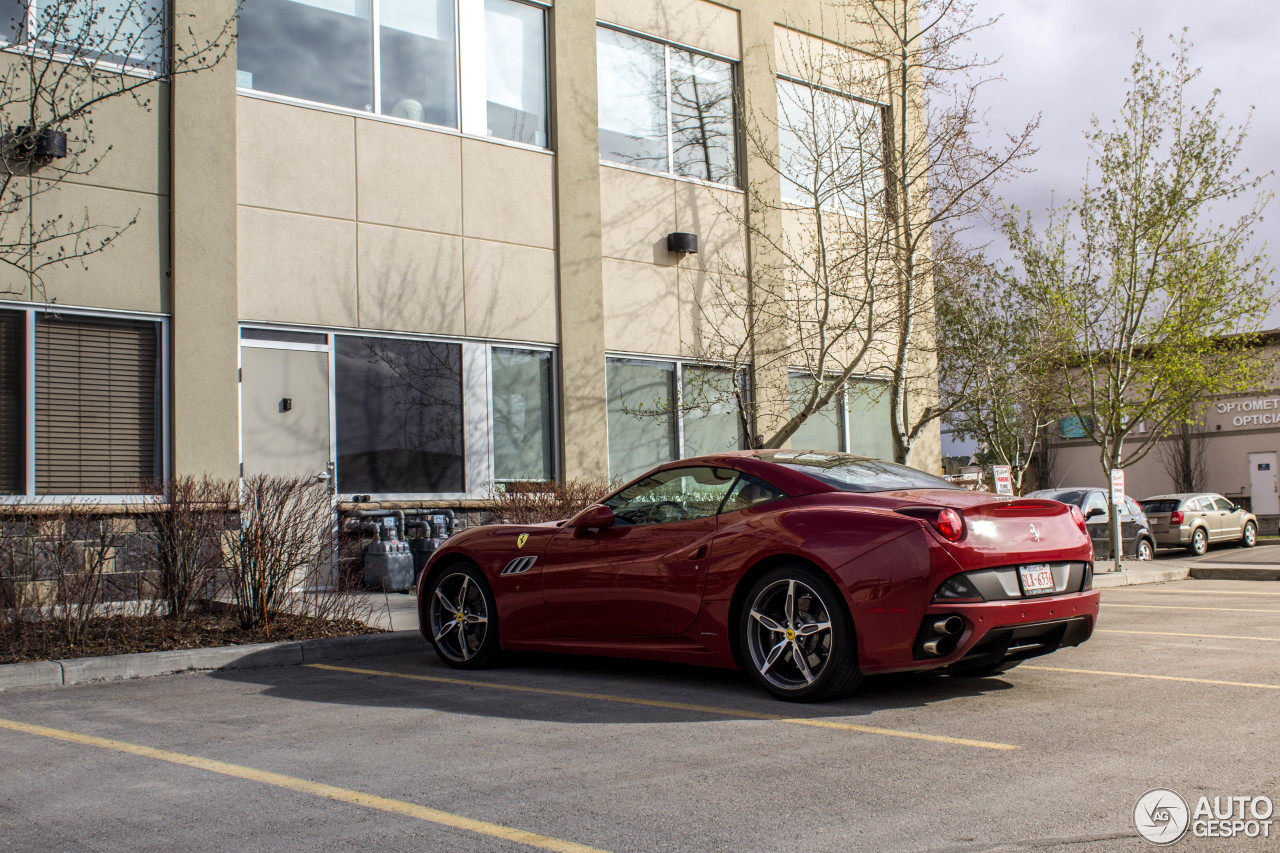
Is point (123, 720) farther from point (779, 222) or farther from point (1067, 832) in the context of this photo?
point (779, 222)

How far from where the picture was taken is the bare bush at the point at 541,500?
41.9 ft

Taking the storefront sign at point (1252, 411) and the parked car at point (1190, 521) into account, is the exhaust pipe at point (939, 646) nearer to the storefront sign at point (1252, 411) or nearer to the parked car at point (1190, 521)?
the parked car at point (1190, 521)

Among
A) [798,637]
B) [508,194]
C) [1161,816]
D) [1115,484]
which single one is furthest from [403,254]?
[1115,484]

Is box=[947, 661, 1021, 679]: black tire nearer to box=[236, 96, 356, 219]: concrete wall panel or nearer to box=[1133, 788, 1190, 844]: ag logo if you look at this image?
box=[1133, 788, 1190, 844]: ag logo

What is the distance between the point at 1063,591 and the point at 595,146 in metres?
10.5

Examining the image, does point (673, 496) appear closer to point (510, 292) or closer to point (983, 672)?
point (983, 672)

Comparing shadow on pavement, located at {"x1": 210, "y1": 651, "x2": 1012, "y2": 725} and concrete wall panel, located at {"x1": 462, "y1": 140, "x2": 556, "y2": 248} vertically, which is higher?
concrete wall panel, located at {"x1": 462, "y1": 140, "x2": 556, "y2": 248}

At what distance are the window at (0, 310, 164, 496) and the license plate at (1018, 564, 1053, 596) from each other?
8.14 metres

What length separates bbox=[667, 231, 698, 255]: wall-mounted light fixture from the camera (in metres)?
15.7

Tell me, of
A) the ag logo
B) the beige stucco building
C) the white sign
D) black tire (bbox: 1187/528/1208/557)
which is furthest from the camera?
black tire (bbox: 1187/528/1208/557)

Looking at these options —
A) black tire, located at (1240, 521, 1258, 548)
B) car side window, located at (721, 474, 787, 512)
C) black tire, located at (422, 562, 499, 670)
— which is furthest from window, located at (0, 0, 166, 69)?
black tire, located at (1240, 521, 1258, 548)

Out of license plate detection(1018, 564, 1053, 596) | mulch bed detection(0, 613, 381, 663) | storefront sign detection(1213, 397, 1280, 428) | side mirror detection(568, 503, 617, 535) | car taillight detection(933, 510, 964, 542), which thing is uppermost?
storefront sign detection(1213, 397, 1280, 428)

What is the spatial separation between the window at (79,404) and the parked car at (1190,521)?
72.1 ft

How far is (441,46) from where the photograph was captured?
14.0 m
